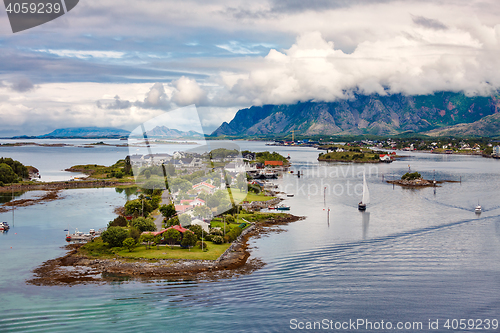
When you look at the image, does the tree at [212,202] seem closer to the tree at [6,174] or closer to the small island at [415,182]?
the small island at [415,182]

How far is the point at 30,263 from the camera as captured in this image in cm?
1956

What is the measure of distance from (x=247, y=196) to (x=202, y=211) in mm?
13949

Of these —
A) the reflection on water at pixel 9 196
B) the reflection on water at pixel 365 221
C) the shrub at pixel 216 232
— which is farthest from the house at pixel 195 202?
the reflection on water at pixel 9 196

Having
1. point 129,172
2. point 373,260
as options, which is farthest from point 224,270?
point 129,172

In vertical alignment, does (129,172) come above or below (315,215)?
above

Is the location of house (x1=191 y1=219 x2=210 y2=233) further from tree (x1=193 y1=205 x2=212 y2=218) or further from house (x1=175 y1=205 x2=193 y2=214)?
house (x1=175 y1=205 x2=193 y2=214)

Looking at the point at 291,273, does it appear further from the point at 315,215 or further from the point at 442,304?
the point at 315,215

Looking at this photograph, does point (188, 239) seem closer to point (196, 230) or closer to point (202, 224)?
point (196, 230)

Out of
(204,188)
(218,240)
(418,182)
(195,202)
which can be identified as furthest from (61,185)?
(418,182)

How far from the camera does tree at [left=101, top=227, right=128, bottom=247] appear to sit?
21188mm

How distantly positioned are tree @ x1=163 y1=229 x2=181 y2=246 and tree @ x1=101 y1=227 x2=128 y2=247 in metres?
2.30

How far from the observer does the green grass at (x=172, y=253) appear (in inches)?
778

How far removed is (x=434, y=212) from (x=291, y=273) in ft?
67.7

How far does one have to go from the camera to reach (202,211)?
2595 centimetres
